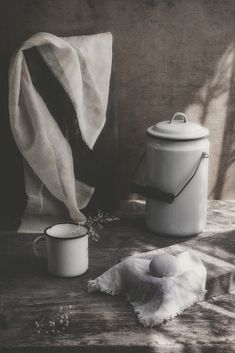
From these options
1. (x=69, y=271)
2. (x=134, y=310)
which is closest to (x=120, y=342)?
(x=134, y=310)

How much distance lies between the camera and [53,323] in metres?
1.56

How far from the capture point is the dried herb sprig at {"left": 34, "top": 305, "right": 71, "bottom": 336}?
5.12 ft

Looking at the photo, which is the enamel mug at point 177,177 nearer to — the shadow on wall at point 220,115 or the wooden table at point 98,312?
the wooden table at point 98,312

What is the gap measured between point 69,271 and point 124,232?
451 mm

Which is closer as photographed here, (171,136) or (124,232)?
(171,136)

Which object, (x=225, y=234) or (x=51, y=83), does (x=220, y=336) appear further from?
(x=51, y=83)

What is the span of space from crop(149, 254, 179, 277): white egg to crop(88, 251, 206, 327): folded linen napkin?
2cm

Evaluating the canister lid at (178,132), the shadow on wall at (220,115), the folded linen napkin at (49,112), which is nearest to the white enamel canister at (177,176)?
the canister lid at (178,132)

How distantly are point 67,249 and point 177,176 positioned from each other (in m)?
0.56

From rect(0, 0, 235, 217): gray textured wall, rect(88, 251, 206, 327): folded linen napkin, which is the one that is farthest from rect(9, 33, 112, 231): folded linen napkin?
rect(88, 251, 206, 327): folded linen napkin

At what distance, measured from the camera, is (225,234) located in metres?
2.16

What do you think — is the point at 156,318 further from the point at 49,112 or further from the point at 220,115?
the point at 220,115

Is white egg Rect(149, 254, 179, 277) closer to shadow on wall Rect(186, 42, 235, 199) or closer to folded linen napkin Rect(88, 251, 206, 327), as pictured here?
folded linen napkin Rect(88, 251, 206, 327)

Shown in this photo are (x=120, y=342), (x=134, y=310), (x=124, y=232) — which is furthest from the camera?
(x=124, y=232)
